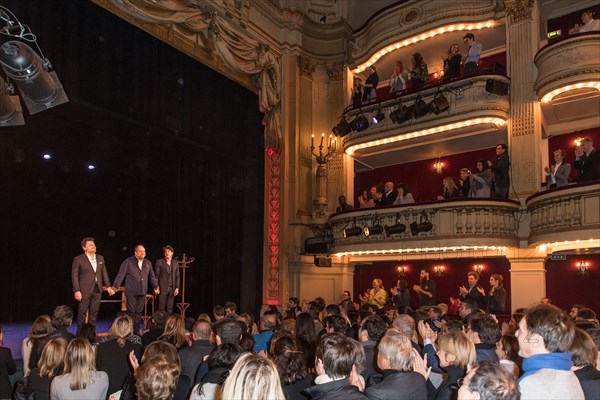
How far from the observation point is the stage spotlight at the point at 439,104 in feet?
41.2

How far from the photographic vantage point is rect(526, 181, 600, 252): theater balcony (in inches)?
367

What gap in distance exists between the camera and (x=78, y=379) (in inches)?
143

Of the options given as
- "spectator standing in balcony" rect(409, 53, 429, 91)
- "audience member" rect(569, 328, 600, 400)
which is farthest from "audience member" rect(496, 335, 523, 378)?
"spectator standing in balcony" rect(409, 53, 429, 91)

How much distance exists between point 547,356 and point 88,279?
6.64 m

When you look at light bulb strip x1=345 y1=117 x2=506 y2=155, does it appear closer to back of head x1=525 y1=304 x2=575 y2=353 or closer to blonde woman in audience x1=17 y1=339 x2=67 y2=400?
back of head x1=525 y1=304 x2=575 y2=353

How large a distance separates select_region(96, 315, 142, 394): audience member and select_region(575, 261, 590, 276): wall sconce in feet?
35.8

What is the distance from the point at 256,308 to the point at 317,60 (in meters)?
7.20

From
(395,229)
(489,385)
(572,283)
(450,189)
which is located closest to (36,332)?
(489,385)

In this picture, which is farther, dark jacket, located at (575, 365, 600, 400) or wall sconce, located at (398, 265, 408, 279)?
wall sconce, located at (398, 265, 408, 279)

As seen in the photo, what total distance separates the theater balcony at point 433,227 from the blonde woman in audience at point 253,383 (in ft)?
31.3

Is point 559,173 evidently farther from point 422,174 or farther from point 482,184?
point 422,174

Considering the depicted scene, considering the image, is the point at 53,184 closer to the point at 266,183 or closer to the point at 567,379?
the point at 266,183

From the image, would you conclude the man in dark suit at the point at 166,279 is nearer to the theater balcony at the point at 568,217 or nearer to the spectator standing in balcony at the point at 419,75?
the theater balcony at the point at 568,217

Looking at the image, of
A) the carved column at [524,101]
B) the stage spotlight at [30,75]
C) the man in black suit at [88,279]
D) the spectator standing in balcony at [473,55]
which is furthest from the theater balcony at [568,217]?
the stage spotlight at [30,75]
